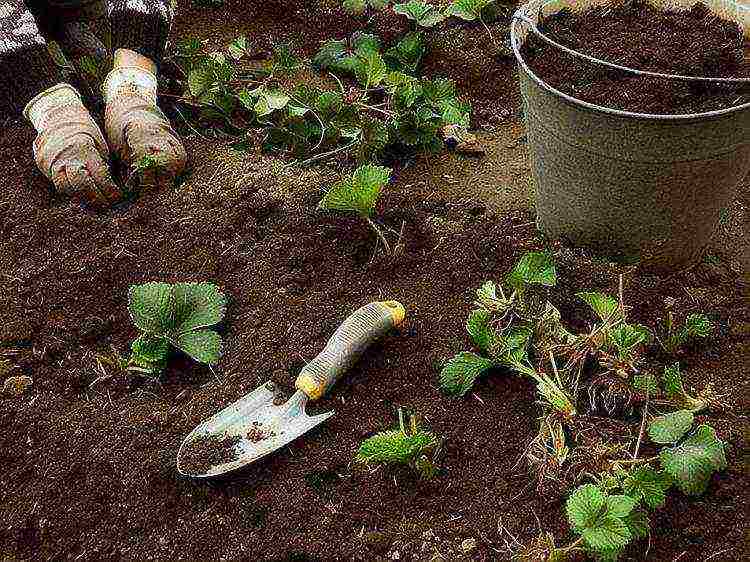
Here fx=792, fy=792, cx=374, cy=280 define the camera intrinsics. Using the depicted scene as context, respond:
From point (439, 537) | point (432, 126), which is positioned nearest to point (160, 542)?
point (439, 537)

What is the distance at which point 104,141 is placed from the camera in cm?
259

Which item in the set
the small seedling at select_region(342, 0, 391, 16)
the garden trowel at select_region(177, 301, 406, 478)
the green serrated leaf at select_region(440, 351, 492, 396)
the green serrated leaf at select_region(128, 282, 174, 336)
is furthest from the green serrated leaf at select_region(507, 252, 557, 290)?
the small seedling at select_region(342, 0, 391, 16)

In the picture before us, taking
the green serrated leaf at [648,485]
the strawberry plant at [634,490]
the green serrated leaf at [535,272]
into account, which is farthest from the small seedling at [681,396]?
the green serrated leaf at [535,272]

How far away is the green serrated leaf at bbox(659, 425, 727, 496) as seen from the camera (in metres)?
1.59

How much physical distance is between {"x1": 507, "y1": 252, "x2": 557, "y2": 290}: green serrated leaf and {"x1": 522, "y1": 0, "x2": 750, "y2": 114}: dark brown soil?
41 cm

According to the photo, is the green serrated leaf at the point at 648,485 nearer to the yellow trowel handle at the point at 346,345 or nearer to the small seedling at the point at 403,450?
the small seedling at the point at 403,450

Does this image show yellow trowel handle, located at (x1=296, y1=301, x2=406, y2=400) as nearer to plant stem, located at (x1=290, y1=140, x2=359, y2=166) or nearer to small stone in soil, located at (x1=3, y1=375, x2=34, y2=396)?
small stone in soil, located at (x1=3, y1=375, x2=34, y2=396)

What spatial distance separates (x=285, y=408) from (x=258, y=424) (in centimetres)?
7

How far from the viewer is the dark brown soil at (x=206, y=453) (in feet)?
5.81

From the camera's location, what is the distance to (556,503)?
168cm

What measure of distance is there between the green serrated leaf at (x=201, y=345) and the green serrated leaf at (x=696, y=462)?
1080mm

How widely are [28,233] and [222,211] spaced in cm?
59

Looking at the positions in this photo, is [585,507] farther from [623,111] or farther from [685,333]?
[623,111]

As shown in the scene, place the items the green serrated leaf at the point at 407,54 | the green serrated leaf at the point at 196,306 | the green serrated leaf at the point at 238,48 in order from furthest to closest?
the green serrated leaf at the point at 238,48
the green serrated leaf at the point at 407,54
the green serrated leaf at the point at 196,306
